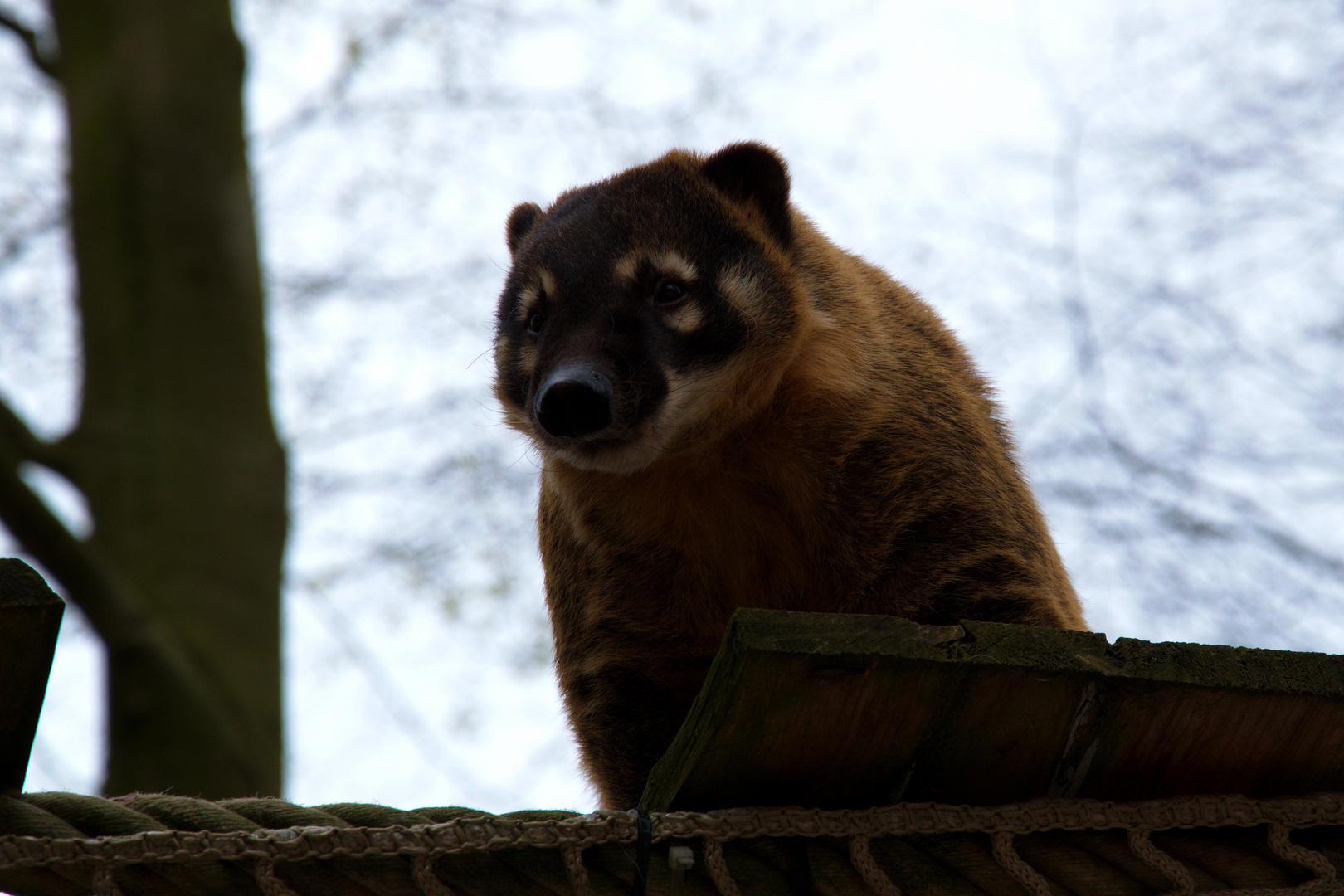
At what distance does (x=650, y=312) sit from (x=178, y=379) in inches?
193

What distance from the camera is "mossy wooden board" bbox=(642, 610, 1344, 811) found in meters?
1.88

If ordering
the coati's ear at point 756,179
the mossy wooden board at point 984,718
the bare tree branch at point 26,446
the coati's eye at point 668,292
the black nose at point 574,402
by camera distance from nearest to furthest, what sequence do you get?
the mossy wooden board at point 984,718, the black nose at point 574,402, the coati's eye at point 668,292, the coati's ear at point 756,179, the bare tree branch at point 26,446

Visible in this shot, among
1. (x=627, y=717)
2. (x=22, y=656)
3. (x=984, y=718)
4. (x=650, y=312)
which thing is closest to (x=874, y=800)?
(x=984, y=718)

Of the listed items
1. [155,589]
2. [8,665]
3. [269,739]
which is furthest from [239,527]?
[8,665]

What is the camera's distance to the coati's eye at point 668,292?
3.20 metres

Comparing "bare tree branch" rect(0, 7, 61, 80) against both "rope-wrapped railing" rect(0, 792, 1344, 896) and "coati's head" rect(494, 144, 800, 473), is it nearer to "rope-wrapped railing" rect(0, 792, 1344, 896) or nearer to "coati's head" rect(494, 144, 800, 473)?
"coati's head" rect(494, 144, 800, 473)

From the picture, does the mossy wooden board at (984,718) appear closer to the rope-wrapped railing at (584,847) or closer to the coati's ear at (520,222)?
the rope-wrapped railing at (584,847)

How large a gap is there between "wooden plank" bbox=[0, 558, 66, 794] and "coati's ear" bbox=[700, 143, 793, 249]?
2.43 metres

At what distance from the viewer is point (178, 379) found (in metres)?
7.16

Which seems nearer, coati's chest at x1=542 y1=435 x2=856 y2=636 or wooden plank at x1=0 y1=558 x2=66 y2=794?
wooden plank at x1=0 y1=558 x2=66 y2=794

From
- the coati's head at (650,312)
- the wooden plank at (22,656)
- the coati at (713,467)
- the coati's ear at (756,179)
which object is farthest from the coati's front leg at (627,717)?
the wooden plank at (22,656)

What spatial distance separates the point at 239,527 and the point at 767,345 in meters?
4.56

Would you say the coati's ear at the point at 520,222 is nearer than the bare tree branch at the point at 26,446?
Yes

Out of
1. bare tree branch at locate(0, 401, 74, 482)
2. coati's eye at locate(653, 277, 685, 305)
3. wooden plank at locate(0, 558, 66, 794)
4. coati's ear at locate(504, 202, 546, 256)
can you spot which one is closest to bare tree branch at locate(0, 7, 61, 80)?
bare tree branch at locate(0, 401, 74, 482)
